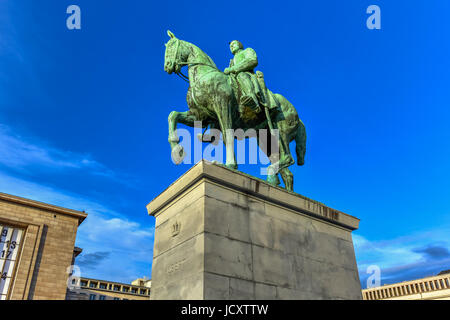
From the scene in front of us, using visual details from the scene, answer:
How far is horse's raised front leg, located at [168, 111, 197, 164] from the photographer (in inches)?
296

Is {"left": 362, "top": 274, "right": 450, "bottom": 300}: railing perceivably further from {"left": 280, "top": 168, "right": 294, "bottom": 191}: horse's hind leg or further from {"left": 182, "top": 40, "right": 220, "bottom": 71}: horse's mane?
{"left": 182, "top": 40, "right": 220, "bottom": 71}: horse's mane

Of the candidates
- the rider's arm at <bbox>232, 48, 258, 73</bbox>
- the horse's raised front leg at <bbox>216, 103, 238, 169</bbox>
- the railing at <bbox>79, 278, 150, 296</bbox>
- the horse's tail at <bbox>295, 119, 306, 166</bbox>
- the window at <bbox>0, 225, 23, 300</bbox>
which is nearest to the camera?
the horse's raised front leg at <bbox>216, 103, 238, 169</bbox>

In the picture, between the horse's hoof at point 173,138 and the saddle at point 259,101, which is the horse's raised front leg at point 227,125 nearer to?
the saddle at point 259,101

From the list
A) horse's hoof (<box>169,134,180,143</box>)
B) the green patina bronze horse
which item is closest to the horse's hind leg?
the green patina bronze horse

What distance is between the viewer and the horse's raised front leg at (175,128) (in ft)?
24.7

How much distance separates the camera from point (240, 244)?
18.9 feet

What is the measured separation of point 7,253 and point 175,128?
30.7 metres

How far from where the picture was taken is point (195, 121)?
837 centimetres

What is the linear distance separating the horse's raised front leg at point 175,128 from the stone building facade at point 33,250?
29.8 meters

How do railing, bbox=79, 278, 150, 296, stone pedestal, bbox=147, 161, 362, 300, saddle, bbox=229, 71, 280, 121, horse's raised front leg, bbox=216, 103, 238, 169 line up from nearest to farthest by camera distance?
stone pedestal, bbox=147, 161, 362, 300
horse's raised front leg, bbox=216, 103, 238, 169
saddle, bbox=229, 71, 280, 121
railing, bbox=79, 278, 150, 296

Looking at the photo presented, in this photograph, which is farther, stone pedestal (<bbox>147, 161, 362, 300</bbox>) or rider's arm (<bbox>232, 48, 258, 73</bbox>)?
rider's arm (<bbox>232, 48, 258, 73</bbox>)

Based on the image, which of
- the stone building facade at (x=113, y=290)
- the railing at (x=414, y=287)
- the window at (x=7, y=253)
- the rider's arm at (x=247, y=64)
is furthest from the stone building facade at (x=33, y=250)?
the railing at (x=414, y=287)

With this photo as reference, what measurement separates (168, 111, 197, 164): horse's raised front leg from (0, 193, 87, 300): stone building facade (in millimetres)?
29821
